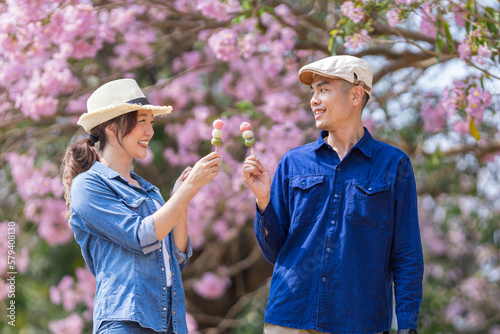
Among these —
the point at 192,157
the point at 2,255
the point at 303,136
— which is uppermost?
the point at 303,136

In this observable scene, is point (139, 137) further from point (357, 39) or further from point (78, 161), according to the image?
point (357, 39)

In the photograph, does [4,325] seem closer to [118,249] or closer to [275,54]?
[275,54]

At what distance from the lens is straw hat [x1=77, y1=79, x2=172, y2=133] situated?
241 centimetres

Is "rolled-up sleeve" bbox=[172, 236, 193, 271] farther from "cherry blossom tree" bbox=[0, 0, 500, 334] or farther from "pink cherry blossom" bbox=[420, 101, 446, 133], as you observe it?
"pink cherry blossom" bbox=[420, 101, 446, 133]

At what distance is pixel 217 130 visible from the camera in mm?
2449

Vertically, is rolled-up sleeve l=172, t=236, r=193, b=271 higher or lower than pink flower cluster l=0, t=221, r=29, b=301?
higher

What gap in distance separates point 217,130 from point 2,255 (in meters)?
4.58

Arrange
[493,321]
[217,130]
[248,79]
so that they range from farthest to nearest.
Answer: [493,321] < [248,79] < [217,130]

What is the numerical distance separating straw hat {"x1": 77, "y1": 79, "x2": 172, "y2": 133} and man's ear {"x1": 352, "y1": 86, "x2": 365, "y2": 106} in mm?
736

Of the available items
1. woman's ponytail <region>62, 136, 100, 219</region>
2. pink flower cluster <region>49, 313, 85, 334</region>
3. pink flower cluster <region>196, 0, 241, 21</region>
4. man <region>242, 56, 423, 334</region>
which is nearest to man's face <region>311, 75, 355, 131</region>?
man <region>242, 56, 423, 334</region>

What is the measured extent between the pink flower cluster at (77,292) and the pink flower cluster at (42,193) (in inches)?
18.1

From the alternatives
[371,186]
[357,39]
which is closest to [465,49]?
[357,39]

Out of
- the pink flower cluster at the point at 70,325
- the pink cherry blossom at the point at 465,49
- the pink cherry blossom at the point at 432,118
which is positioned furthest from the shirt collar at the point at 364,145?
the pink flower cluster at the point at 70,325

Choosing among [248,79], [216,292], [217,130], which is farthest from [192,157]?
[217,130]
